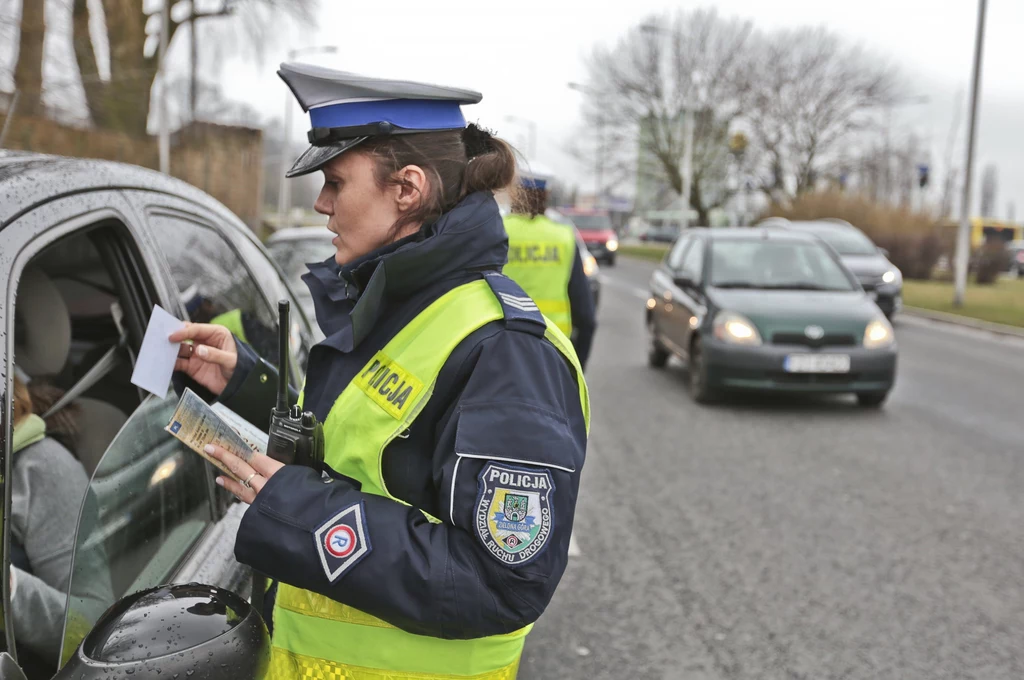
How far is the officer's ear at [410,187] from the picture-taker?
5.41 feet

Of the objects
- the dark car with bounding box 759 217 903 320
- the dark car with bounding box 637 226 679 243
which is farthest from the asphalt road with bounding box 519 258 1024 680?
the dark car with bounding box 637 226 679 243

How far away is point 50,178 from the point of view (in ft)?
5.76

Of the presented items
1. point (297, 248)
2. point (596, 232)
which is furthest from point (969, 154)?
point (596, 232)

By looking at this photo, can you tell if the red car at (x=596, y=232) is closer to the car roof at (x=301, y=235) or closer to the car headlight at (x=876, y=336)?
the car headlight at (x=876, y=336)

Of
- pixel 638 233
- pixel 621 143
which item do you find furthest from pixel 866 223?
pixel 638 233

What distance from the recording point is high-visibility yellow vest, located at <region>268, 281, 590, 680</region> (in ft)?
4.97

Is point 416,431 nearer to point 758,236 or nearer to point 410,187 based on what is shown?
point 410,187

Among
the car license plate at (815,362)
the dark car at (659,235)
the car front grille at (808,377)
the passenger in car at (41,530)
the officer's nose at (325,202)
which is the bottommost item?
the dark car at (659,235)

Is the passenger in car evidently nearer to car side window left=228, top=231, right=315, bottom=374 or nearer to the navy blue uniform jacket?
the navy blue uniform jacket

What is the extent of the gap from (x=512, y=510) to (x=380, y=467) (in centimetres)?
23

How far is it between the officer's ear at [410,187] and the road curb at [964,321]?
1636cm

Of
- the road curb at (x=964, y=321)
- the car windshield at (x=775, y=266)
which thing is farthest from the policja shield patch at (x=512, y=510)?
the road curb at (x=964, y=321)

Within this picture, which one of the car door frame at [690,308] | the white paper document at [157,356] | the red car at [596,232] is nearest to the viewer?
the white paper document at [157,356]

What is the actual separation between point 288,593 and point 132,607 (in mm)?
380
